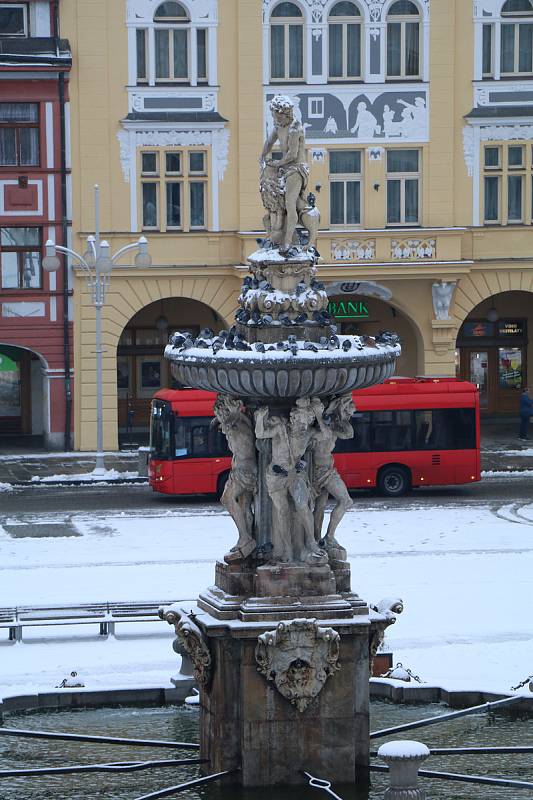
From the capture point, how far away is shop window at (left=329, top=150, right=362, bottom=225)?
4288cm

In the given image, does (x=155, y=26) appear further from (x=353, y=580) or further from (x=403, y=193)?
(x=353, y=580)

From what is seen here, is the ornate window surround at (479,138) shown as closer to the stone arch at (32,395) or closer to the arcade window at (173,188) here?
the arcade window at (173,188)

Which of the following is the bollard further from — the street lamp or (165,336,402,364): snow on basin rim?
the street lamp

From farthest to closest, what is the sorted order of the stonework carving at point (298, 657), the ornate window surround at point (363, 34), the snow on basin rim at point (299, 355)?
the ornate window surround at point (363, 34) < the snow on basin rim at point (299, 355) < the stonework carving at point (298, 657)

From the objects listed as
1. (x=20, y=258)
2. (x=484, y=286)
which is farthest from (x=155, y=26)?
(x=484, y=286)

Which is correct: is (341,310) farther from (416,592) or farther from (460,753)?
(460,753)

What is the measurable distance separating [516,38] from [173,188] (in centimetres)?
906

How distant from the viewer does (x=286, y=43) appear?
42.6 m

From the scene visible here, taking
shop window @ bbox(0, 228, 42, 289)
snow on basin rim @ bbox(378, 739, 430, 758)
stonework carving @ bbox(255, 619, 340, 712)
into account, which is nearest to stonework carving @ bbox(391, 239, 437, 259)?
shop window @ bbox(0, 228, 42, 289)

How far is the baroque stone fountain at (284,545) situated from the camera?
14.7m

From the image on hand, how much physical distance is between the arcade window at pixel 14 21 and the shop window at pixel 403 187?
9.26m

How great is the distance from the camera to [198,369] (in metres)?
15.2

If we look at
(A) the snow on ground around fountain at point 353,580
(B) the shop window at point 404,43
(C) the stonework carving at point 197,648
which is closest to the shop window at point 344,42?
(B) the shop window at point 404,43

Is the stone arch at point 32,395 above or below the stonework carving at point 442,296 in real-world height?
below
